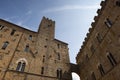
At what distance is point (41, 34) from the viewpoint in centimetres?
2245

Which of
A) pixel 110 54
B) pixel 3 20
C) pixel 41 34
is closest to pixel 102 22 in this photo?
pixel 110 54

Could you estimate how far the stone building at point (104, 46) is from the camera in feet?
37.9

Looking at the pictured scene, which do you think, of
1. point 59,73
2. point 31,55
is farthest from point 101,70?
point 31,55

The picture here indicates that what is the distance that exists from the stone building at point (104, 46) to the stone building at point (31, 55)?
4.72 meters

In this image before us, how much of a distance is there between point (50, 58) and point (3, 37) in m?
8.91

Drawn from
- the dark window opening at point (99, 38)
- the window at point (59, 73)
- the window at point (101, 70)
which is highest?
the dark window opening at point (99, 38)

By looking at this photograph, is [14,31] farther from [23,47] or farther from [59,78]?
[59,78]

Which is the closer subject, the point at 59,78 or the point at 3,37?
the point at 59,78

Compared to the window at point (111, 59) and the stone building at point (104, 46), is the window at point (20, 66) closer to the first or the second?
the stone building at point (104, 46)

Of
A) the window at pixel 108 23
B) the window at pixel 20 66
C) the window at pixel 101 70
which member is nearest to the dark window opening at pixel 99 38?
the window at pixel 108 23

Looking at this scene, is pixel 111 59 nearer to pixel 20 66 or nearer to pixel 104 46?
pixel 104 46

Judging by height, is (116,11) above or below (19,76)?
above

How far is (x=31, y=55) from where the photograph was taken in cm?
1789

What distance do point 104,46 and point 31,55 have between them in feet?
37.7
